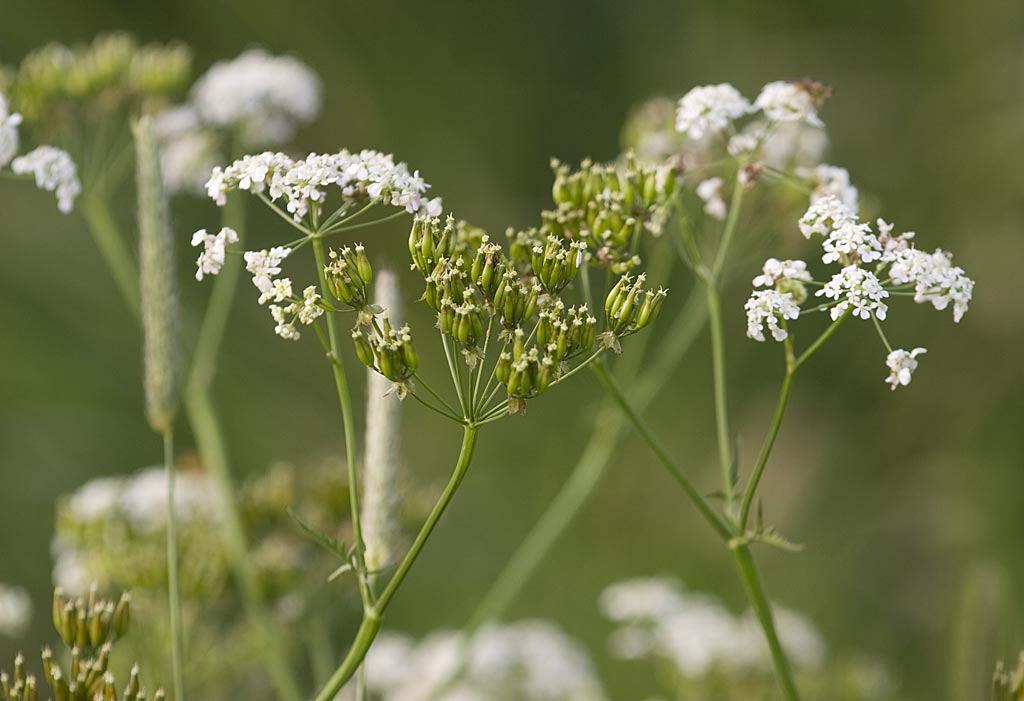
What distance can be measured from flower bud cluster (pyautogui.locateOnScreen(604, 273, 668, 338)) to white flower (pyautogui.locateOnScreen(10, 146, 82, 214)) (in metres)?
1.16

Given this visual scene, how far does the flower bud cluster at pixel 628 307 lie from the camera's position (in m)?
1.68

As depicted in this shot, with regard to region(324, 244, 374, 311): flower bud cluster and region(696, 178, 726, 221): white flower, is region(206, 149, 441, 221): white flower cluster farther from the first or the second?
region(696, 178, 726, 221): white flower

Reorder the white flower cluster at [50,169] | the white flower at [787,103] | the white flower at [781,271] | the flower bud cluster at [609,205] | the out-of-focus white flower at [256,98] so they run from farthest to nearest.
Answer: the out-of-focus white flower at [256,98] < the white flower at [787,103] < the white flower cluster at [50,169] < the flower bud cluster at [609,205] < the white flower at [781,271]

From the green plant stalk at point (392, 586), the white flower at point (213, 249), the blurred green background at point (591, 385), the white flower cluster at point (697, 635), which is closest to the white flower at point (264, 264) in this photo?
the white flower at point (213, 249)

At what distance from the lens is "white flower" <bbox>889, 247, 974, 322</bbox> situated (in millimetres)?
1729

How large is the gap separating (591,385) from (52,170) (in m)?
4.52

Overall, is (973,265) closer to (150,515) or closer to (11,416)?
(150,515)

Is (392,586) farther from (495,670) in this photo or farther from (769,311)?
(495,670)

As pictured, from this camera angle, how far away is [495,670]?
126 inches

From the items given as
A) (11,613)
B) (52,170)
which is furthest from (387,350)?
(11,613)

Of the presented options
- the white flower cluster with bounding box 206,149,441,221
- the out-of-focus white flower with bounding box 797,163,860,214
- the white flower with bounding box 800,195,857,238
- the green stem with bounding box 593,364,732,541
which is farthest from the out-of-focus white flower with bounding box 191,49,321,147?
the white flower with bounding box 800,195,857,238

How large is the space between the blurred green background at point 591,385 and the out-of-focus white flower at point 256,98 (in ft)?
11.4

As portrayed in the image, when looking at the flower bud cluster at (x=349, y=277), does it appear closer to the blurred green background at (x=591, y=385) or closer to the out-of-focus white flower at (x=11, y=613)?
the out-of-focus white flower at (x=11, y=613)

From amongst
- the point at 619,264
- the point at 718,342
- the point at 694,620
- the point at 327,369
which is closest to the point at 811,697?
the point at 694,620
